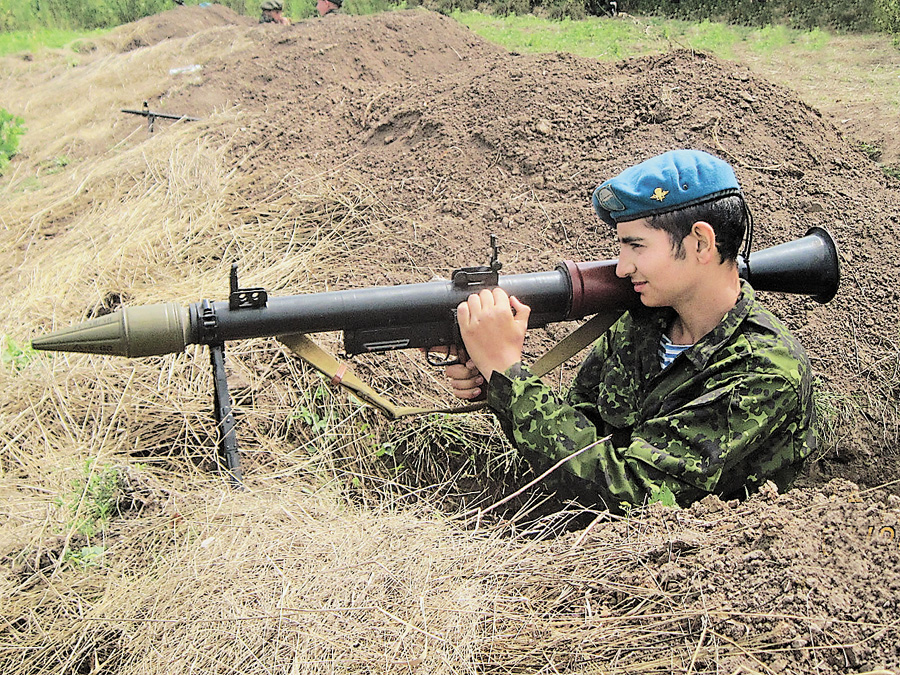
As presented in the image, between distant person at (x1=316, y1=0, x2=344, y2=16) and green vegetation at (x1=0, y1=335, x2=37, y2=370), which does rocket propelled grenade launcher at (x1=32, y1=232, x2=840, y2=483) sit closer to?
green vegetation at (x1=0, y1=335, x2=37, y2=370)

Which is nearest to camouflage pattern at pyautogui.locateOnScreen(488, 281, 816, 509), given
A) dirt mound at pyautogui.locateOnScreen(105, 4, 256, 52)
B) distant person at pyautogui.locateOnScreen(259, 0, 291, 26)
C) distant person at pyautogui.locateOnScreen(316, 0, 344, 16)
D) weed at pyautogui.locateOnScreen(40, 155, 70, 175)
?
weed at pyautogui.locateOnScreen(40, 155, 70, 175)

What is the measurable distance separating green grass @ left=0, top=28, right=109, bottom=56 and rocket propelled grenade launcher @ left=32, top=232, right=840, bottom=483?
651 inches

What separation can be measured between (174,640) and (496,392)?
46.4 inches

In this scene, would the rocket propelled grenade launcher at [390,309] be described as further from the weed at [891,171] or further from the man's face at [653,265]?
the weed at [891,171]

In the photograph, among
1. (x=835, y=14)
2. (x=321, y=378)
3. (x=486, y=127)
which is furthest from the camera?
(x=835, y=14)

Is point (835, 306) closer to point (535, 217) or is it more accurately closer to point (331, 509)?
point (535, 217)

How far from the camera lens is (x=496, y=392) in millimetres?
2549

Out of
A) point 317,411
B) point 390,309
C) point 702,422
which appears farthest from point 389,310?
point 317,411

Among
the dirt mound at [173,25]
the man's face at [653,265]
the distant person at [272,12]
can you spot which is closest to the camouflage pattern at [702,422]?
the man's face at [653,265]

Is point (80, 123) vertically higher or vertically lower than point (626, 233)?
lower

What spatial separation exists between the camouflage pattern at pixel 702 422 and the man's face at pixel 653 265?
0.18m

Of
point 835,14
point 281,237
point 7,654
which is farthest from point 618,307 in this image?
point 835,14

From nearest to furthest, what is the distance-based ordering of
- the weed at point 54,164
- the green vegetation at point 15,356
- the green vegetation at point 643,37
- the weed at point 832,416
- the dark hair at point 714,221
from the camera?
the dark hair at point 714,221 → the weed at point 832,416 → the green vegetation at point 15,356 → the weed at point 54,164 → the green vegetation at point 643,37

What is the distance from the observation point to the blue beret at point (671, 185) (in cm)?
235
